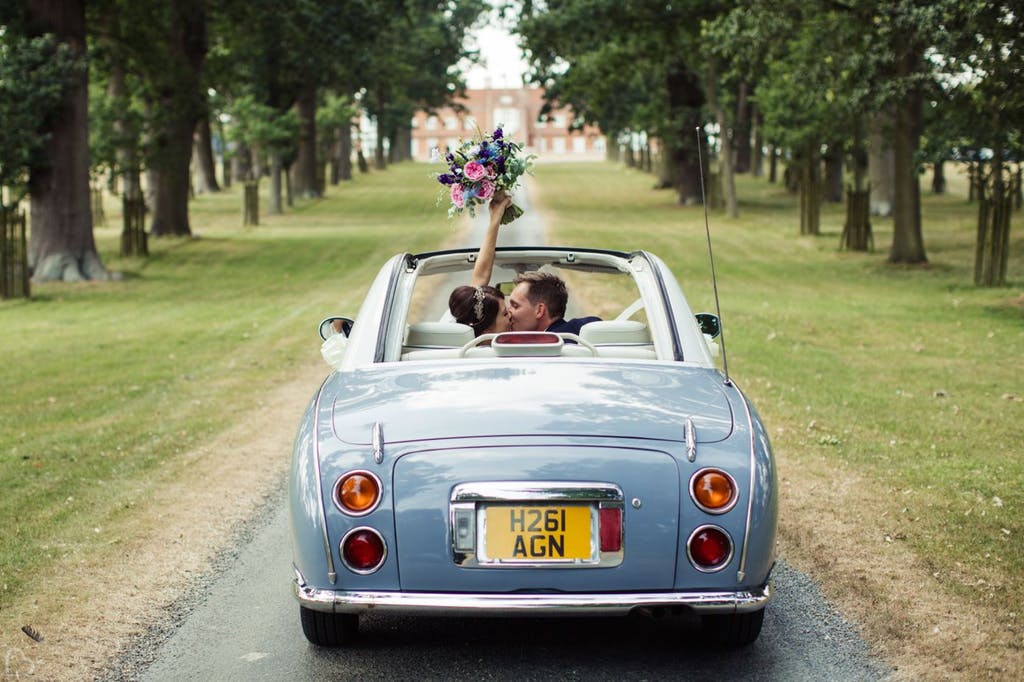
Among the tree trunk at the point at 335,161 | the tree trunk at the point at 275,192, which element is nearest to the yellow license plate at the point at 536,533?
the tree trunk at the point at 275,192

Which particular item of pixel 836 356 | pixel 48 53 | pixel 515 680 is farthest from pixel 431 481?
pixel 48 53

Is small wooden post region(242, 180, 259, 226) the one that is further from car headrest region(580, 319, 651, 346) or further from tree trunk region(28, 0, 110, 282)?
car headrest region(580, 319, 651, 346)

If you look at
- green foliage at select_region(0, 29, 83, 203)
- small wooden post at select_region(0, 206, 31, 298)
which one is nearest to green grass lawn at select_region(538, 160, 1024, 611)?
small wooden post at select_region(0, 206, 31, 298)

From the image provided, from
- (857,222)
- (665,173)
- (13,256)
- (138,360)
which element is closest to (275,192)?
(665,173)

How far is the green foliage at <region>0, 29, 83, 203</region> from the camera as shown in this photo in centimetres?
2292

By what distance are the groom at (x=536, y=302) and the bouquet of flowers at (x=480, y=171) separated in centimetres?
87

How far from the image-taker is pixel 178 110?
31.7m

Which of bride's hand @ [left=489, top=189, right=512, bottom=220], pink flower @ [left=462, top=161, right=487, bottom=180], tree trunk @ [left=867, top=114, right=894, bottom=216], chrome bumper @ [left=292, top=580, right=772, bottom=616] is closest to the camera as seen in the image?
chrome bumper @ [left=292, top=580, right=772, bottom=616]

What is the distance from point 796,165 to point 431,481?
1739 inches

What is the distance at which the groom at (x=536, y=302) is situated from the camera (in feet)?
20.5

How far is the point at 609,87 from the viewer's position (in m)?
41.9

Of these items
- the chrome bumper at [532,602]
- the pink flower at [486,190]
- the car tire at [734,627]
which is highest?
the pink flower at [486,190]

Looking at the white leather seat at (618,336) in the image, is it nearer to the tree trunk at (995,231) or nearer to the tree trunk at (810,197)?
the tree trunk at (995,231)

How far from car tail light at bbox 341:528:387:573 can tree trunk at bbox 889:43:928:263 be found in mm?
20981
